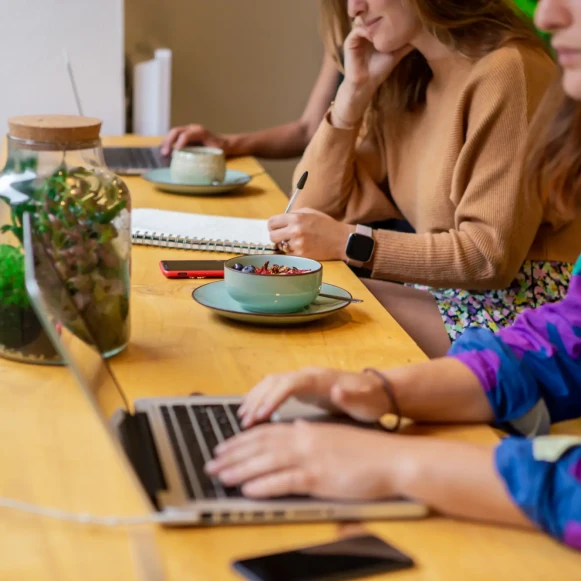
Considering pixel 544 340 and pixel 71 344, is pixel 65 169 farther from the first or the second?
pixel 544 340

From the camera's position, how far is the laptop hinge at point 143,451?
0.62 meters

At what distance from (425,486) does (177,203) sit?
1122 mm

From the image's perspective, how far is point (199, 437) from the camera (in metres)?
0.71

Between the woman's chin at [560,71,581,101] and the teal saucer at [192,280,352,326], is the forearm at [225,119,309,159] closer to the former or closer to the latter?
the teal saucer at [192,280,352,326]

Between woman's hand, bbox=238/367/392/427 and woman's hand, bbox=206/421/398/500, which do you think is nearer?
woman's hand, bbox=206/421/398/500

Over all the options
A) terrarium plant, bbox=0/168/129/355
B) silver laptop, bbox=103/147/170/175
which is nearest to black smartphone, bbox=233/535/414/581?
terrarium plant, bbox=0/168/129/355

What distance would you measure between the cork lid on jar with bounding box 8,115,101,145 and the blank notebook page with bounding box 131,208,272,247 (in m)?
0.50

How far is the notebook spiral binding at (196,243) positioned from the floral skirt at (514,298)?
35 cm

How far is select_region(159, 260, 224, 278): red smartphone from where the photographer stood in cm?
121

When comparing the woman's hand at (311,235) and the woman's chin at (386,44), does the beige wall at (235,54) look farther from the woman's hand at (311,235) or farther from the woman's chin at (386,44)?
the woman's hand at (311,235)

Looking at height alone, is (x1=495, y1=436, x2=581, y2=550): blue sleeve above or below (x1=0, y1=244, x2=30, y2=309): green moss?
below

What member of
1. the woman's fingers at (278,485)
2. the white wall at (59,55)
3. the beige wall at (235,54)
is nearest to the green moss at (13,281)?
the woman's fingers at (278,485)

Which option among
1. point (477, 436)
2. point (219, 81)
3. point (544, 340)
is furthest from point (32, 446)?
point (219, 81)

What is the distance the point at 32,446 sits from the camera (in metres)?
0.70
